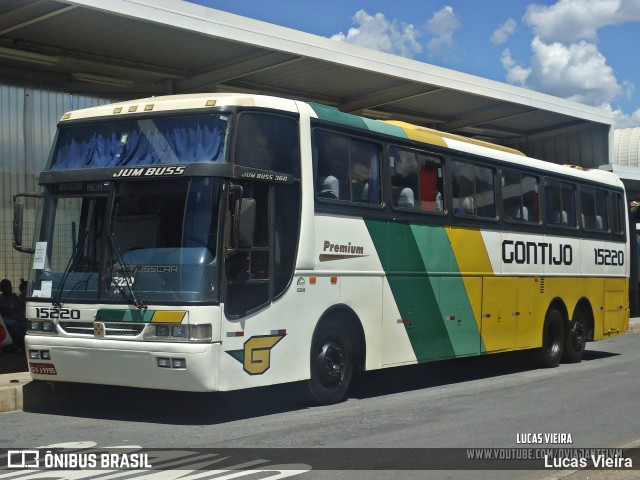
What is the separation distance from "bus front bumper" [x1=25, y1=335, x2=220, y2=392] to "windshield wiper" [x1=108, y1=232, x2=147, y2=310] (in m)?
0.42

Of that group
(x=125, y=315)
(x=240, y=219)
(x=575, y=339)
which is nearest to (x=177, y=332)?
(x=125, y=315)

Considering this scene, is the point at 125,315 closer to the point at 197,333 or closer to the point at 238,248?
the point at 197,333

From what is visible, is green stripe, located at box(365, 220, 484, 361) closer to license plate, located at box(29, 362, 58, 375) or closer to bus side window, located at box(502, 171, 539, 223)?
bus side window, located at box(502, 171, 539, 223)

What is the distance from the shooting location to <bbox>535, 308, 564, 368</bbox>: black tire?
54.6 feet

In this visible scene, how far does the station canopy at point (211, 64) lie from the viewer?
14.5m

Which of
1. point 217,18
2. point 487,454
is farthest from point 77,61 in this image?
point 487,454

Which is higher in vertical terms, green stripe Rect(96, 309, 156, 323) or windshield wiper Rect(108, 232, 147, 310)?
windshield wiper Rect(108, 232, 147, 310)

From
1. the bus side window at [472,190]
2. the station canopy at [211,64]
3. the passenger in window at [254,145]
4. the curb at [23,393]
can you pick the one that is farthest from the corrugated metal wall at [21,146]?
the passenger in window at [254,145]

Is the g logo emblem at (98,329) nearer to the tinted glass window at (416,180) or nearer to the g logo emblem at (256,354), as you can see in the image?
the g logo emblem at (256,354)

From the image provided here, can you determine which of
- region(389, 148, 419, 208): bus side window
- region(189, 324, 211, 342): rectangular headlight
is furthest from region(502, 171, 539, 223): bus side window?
region(189, 324, 211, 342): rectangular headlight

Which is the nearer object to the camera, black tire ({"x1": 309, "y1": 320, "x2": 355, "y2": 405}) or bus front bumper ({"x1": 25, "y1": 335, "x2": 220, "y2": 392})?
bus front bumper ({"x1": 25, "y1": 335, "x2": 220, "y2": 392})

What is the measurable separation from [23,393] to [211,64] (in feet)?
26.2

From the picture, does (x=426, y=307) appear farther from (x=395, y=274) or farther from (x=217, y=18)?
(x=217, y=18)

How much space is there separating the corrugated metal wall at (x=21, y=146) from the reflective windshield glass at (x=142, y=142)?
697cm
